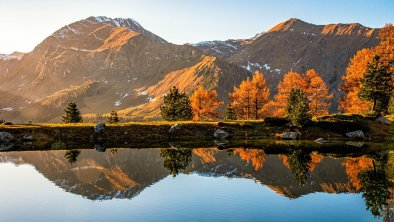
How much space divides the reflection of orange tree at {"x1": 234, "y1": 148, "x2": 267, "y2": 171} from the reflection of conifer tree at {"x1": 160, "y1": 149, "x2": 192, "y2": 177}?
7614mm

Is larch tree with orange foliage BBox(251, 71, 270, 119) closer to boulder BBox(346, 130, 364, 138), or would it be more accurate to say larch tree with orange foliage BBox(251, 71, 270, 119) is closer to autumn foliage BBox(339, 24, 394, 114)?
autumn foliage BBox(339, 24, 394, 114)

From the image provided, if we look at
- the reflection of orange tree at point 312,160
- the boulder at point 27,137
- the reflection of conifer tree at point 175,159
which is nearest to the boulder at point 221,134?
the reflection of conifer tree at point 175,159

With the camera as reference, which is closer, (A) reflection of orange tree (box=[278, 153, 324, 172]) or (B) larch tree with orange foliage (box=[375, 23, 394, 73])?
(A) reflection of orange tree (box=[278, 153, 324, 172])

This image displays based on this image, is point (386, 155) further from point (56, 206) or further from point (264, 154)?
point (56, 206)

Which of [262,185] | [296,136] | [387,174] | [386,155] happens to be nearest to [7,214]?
[262,185]

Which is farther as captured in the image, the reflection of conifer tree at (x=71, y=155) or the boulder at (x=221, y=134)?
the boulder at (x=221, y=134)

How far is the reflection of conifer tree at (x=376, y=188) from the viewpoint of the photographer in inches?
973

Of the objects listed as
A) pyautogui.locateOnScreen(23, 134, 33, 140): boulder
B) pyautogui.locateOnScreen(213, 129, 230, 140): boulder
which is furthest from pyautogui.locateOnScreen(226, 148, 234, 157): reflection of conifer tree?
pyautogui.locateOnScreen(23, 134, 33, 140): boulder

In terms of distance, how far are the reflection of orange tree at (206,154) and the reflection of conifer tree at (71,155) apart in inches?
679

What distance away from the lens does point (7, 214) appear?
76.6ft

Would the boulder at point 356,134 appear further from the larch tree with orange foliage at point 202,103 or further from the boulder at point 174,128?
the larch tree with orange foliage at point 202,103

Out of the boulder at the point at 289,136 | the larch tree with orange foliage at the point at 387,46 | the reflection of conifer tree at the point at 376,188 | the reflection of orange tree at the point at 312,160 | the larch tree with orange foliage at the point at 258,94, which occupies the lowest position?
the boulder at the point at 289,136

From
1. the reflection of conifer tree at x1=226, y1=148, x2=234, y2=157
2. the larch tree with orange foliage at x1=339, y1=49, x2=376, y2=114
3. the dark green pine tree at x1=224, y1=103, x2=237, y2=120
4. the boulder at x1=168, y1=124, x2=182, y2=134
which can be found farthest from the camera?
the dark green pine tree at x1=224, y1=103, x2=237, y2=120

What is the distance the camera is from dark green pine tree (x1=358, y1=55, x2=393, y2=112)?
8294 centimetres
